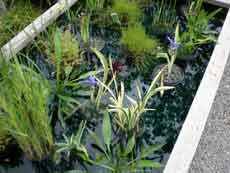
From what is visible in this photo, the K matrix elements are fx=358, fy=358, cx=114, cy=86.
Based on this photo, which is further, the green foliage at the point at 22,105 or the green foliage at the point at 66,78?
the green foliage at the point at 66,78

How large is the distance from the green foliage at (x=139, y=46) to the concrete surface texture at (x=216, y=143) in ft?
1.87

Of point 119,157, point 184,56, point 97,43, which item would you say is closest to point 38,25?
point 97,43

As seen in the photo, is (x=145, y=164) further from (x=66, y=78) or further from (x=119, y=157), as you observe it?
(x=66, y=78)

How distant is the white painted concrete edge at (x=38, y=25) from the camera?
2172 mm

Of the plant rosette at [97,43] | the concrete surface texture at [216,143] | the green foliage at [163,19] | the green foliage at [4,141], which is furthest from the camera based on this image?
the green foliage at [163,19]

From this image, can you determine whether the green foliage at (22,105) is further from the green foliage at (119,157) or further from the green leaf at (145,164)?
the green leaf at (145,164)

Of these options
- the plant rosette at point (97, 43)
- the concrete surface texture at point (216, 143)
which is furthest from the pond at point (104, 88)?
the concrete surface texture at point (216, 143)

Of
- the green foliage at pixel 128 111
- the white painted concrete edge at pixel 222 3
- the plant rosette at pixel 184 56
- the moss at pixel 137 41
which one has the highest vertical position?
the white painted concrete edge at pixel 222 3

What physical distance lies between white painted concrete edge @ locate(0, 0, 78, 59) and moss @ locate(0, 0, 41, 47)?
17cm

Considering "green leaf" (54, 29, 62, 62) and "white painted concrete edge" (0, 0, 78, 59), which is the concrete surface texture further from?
"white painted concrete edge" (0, 0, 78, 59)

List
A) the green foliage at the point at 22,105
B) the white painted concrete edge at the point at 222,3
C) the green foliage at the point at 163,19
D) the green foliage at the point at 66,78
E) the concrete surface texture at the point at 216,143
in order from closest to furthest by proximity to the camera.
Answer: the green foliage at the point at 22,105
the green foliage at the point at 66,78
the concrete surface texture at the point at 216,143
the green foliage at the point at 163,19
the white painted concrete edge at the point at 222,3

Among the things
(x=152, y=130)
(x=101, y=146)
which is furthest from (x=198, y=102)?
(x=101, y=146)

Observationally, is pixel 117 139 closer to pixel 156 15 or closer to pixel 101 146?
pixel 101 146

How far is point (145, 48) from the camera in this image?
91.0 inches
